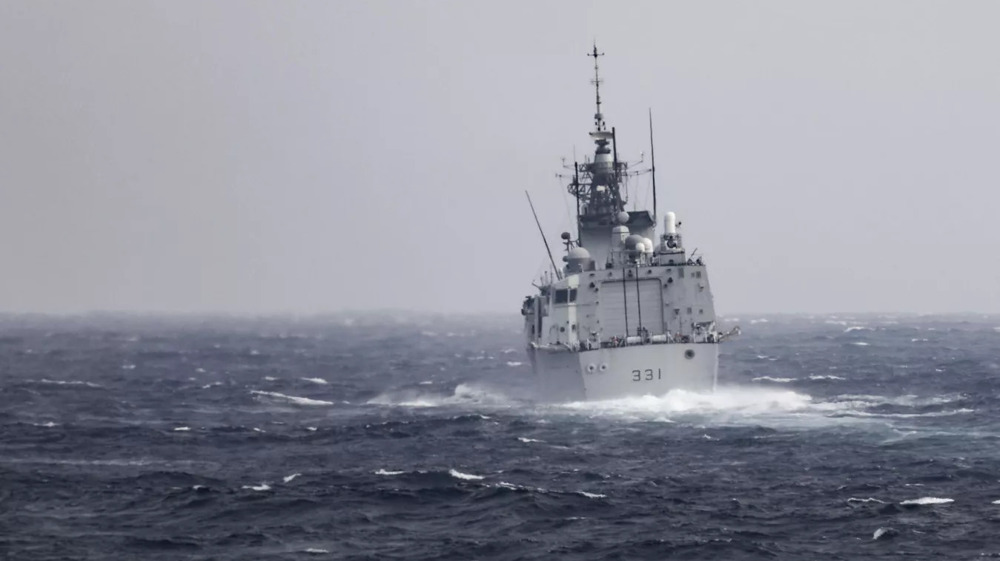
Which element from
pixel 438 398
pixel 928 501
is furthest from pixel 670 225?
pixel 928 501

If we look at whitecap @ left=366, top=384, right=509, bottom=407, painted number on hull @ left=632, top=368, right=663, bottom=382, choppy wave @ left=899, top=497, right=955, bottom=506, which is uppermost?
painted number on hull @ left=632, top=368, right=663, bottom=382

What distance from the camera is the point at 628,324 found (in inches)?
2387

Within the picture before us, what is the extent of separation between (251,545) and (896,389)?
156 ft

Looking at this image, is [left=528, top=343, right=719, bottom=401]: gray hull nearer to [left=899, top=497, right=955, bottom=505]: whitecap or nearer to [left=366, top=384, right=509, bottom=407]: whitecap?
[left=366, top=384, right=509, bottom=407]: whitecap

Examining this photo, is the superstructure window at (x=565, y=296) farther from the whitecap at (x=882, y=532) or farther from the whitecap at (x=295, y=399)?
the whitecap at (x=882, y=532)

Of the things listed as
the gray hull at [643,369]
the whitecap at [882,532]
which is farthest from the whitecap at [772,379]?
the whitecap at [882,532]

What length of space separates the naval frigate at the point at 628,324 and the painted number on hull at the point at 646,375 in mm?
44

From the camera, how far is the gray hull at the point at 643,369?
57656mm

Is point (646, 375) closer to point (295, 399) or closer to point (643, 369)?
point (643, 369)

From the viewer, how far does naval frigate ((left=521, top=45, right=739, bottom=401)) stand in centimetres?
5778

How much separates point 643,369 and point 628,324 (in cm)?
357

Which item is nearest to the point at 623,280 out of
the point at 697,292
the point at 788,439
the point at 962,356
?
the point at 697,292

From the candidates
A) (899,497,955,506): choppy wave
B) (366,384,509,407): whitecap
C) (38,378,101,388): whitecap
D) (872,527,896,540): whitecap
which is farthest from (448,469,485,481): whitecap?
(38,378,101,388): whitecap

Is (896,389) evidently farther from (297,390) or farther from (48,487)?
(48,487)
